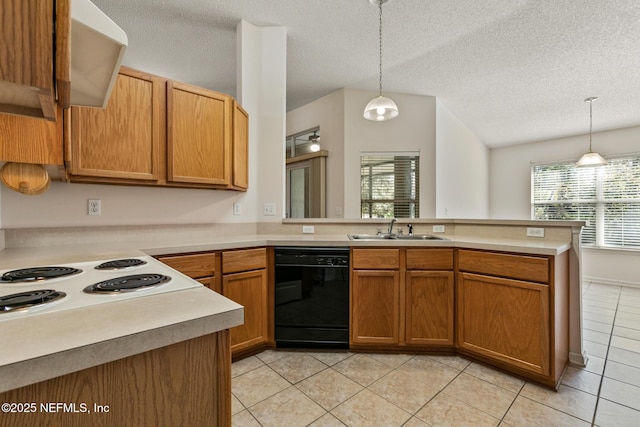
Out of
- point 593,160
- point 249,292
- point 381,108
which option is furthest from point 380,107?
point 593,160

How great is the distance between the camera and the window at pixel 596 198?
475cm

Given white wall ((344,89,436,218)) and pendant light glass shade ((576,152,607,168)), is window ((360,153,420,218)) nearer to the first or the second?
white wall ((344,89,436,218))

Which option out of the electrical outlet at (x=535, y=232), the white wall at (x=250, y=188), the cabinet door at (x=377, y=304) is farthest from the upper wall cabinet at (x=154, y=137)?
the electrical outlet at (x=535, y=232)

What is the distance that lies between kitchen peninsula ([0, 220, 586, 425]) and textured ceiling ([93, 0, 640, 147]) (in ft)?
5.95

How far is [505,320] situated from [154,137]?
279cm

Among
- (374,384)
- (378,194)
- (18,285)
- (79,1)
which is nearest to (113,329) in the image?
(18,285)

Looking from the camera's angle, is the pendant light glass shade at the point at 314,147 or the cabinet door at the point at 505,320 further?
the pendant light glass shade at the point at 314,147

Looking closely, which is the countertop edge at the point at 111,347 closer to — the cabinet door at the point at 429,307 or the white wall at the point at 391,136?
the cabinet door at the point at 429,307

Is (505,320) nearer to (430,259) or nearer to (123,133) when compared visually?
(430,259)

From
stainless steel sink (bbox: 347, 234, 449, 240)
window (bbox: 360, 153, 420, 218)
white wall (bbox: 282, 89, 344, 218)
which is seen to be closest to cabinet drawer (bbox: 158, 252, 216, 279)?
stainless steel sink (bbox: 347, 234, 449, 240)

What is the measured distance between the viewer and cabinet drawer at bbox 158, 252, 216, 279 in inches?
73.3

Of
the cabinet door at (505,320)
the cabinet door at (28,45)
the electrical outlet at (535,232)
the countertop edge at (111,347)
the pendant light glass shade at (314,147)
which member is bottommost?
the cabinet door at (505,320)

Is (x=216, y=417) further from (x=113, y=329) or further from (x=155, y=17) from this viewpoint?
(x=155, y=17)

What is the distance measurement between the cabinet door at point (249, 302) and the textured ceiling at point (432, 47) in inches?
90.2
